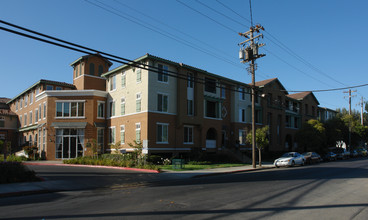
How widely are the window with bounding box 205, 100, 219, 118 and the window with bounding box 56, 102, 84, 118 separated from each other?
14682 mm

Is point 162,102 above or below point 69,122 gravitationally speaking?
above

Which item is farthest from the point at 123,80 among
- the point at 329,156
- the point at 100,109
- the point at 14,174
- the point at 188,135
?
the point at 329,156

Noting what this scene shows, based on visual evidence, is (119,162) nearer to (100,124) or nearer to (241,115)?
(100,124)

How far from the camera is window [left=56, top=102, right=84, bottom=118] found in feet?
107

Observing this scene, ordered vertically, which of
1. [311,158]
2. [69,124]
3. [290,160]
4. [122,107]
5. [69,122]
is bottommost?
[311,158]

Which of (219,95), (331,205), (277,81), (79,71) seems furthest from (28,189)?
(277,81)

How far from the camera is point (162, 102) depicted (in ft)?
93.8

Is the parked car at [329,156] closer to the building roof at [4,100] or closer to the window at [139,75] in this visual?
the window at [139,75]

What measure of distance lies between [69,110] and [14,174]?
18905mm

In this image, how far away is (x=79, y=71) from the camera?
3888cm

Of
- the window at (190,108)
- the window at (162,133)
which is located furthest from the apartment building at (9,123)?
the window at (190,108)

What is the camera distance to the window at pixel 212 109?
3372 cm

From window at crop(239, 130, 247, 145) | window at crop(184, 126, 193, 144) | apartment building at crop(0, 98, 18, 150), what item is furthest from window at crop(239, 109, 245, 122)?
apartment building at crop(0, 98, 18, 150)

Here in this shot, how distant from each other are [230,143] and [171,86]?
40.9 feet
